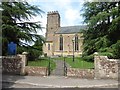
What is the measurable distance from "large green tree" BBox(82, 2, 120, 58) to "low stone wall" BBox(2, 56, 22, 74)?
28.7ft

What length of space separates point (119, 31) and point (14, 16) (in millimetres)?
12186

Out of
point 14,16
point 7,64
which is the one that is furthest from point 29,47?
point 7,64

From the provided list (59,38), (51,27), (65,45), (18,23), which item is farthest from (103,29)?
(51,27)

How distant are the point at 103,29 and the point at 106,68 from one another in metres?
10.8

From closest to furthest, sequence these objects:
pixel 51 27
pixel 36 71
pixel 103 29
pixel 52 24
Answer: pixel 36 71
pixel 103 29
pixel 51 27
pixel 52 24

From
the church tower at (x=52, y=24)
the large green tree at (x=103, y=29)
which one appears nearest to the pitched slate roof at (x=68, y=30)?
the church tower at (x=52, y=24)

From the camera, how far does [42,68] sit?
18375 millimetres

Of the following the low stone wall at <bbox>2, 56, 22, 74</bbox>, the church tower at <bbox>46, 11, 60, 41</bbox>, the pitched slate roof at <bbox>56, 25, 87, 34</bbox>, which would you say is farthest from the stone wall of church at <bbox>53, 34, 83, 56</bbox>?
the low stone wall at <bbox>2, 56, 22, 74</bbox>

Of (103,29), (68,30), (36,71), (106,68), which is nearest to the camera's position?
(106,68)

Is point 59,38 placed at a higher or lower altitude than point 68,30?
lower

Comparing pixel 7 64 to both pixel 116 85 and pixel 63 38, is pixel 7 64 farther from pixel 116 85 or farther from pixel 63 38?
pixel 63 38

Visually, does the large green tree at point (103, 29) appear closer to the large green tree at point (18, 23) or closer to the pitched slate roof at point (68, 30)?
the large green tree at point (18, 23)

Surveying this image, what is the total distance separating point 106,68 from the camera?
56.6 ft

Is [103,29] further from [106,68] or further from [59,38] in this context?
[59,38]
